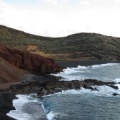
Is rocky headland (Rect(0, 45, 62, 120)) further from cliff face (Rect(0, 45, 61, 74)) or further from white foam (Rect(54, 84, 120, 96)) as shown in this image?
white foam (Rect(54, 84, 120, 96))

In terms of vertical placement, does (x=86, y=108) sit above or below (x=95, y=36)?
below

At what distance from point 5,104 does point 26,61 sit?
3934 cm

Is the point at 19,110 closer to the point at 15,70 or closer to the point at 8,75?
the point at 8,75

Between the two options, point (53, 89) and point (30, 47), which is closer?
point (53, 89)

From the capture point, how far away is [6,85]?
58.2 m

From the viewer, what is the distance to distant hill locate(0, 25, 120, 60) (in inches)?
6526

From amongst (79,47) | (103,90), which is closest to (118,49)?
(79,47)

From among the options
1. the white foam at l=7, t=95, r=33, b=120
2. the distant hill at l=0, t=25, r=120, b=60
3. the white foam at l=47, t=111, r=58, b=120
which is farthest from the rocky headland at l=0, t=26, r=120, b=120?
the white foam at l=47, t=111, r=58, b=120

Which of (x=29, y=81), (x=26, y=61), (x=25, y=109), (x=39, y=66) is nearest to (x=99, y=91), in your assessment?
(x=29, y=81)

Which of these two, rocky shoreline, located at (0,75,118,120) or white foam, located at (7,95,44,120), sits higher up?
rocky shoreline, located at (0,75,118,120)

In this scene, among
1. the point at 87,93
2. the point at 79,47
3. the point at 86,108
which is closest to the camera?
the point at 86,108

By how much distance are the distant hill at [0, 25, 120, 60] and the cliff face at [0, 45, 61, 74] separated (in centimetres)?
7832

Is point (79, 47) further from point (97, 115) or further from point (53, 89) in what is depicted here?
point (97, 115)

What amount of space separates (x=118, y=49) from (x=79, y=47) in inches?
801
